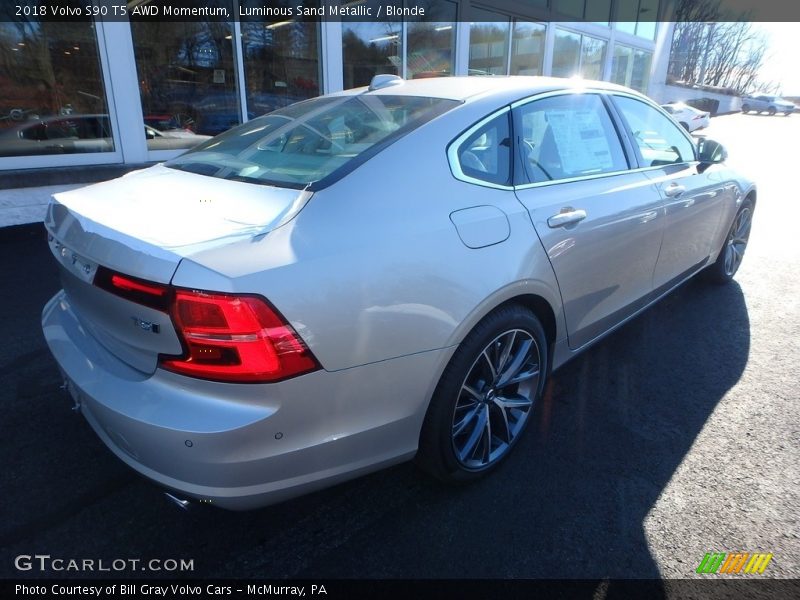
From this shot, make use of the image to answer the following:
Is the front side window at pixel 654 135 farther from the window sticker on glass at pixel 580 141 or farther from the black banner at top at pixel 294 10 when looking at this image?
the black banner at top at pixel 294 10

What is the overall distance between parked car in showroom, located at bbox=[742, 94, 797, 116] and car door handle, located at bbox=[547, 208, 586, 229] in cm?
4822

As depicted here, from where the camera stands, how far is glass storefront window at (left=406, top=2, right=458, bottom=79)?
34.9ft

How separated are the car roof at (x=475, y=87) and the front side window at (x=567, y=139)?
7cm

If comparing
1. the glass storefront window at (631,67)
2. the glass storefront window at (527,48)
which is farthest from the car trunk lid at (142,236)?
the glass storefront window at (631,67)

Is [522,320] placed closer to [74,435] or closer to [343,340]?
[343,340]

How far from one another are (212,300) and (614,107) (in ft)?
8.62

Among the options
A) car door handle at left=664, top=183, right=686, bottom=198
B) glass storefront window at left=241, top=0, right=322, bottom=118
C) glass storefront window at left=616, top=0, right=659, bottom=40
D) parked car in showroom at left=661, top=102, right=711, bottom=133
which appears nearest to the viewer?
car door handle at left=664, top=183, right=686, bottom=198

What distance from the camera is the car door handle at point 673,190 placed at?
322 centimetres

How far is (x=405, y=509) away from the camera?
2.21m

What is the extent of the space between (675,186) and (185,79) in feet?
23.0

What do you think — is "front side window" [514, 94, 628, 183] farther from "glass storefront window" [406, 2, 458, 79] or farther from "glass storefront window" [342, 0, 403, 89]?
"glass storefront window" [406, 2, 458, 79]

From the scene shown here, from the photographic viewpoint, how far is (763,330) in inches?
155

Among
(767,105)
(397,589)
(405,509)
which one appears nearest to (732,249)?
(405,509)

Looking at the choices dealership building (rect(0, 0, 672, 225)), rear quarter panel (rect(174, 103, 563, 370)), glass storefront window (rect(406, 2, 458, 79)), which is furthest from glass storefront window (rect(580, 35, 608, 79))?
rear quarter panel (rect(174, 103, 563, 370))
